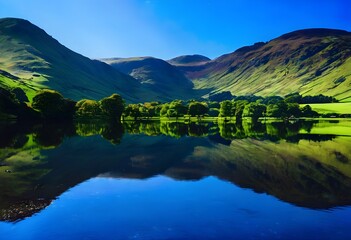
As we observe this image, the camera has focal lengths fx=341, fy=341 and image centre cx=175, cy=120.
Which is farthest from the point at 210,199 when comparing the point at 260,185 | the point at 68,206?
the point at 68,206

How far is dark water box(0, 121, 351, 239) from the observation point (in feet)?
83.6

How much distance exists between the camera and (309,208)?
31078mm

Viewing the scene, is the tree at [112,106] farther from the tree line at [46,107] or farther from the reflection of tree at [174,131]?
the reflection of tree at [174,131]

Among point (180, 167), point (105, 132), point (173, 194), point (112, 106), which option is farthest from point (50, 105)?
point (173, 194)

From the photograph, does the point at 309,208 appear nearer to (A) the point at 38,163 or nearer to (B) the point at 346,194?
(B) the point at 346,194

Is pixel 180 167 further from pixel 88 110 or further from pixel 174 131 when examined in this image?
pixel 88 110

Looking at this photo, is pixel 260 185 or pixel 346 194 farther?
pixel 260 185

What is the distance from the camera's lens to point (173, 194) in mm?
36406

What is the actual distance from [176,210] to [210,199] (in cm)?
511

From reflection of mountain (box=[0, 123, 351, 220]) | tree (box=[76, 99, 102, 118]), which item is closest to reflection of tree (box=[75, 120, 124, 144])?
reflection of mountain (box=[0, 123, 351, 220])

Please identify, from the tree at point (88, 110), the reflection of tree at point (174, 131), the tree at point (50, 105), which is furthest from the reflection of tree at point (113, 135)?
the tree at point (88, 110)

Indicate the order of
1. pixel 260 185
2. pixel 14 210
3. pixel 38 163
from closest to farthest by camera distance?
pixel 14 210, pixel 260 185, pixel 38 163

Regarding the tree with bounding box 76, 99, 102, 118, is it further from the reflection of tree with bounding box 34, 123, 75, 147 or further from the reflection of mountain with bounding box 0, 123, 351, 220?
the reflection of mountain with bounding box 0, 123, 351, 220

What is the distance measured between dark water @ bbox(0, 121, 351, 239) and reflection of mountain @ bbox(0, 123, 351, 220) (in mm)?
131
